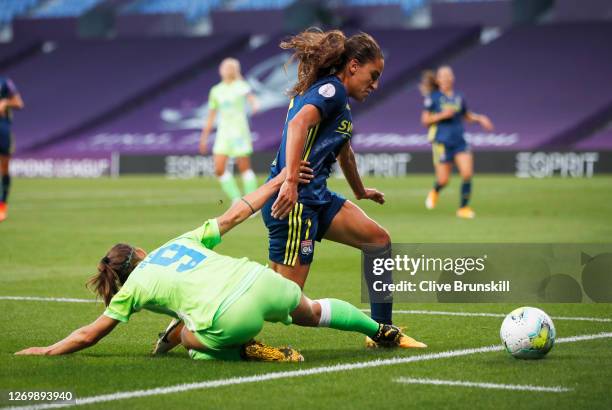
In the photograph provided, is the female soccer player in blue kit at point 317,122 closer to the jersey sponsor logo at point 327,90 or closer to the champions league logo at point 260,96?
the jersey sponsor logo at point 327,90

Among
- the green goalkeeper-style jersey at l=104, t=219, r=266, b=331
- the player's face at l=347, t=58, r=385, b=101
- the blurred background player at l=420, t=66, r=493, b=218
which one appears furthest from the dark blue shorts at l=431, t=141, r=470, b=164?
the green goalkeeper-style jersey at l=104, t=219, r=266, b=331

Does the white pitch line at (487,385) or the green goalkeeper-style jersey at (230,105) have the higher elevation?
the green goalkeeper-style jersey at (230,105)

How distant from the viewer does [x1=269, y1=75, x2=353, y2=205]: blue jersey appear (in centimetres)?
704

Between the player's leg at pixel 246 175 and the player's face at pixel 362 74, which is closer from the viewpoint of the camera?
the player's face at pixel 362 74

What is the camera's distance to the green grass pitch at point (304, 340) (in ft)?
19.1

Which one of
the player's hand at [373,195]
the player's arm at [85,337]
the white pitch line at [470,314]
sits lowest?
the white pitch line at [470,314]

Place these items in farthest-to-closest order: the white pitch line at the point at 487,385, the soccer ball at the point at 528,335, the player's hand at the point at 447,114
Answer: the player's hand at the point at 447,114
the soccer ball at the point at 528,335
the white pitch line at the point at 487,385

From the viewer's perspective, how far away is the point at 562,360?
6789mm

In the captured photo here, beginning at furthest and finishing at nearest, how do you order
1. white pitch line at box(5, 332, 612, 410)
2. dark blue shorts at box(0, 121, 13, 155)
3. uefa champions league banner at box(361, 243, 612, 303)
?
dark blue shorts at box(0, 121, 13, 155)
uefa champions league banner at box(361, 243, 612, 303)
white pitch line at box(5, 332, 612, 410)

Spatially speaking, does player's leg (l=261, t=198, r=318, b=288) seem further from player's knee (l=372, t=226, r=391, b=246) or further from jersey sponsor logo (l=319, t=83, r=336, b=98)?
jersey sponsor logo (l=319, t=83, r=336, b=98)

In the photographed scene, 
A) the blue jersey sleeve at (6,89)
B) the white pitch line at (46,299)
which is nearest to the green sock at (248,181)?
the blue jersey sleeve at (6,89)

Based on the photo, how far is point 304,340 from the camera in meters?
7.78

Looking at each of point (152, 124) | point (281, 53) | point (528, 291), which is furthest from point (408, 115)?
point (528, 291)

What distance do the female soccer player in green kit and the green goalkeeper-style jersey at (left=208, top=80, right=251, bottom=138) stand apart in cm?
1333
